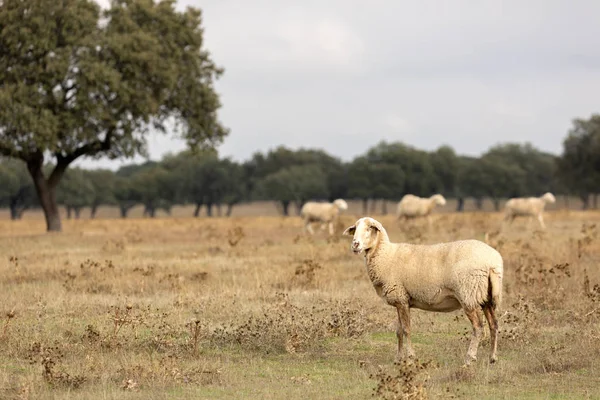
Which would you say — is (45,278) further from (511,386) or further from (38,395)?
(511,386)

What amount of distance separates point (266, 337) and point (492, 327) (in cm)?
328

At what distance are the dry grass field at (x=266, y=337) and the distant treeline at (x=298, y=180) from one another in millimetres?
75215

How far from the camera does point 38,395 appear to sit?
8.64 meters

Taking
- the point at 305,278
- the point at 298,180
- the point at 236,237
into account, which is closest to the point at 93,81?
the point at 236,237

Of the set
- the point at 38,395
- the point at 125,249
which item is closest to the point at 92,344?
the point at 38,395

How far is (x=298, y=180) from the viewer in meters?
97.8

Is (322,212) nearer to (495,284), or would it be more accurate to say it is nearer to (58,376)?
(495,284)

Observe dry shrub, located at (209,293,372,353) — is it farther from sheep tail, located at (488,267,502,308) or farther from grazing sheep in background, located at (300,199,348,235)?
grazing sheep in background, located at (300,199,348,235)

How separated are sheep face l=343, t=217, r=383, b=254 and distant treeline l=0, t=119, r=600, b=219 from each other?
3212 inches

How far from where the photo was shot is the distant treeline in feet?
312

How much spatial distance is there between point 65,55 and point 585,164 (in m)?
52.6

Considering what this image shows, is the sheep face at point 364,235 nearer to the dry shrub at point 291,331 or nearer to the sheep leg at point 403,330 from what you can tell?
the sheep leg at point 403,330

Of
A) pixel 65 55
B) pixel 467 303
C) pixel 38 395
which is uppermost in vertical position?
pixel 65 55

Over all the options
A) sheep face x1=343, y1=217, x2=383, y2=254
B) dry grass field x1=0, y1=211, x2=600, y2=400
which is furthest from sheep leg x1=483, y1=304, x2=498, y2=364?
sheep face x1=343, y1=217, x2=383, y2=254
